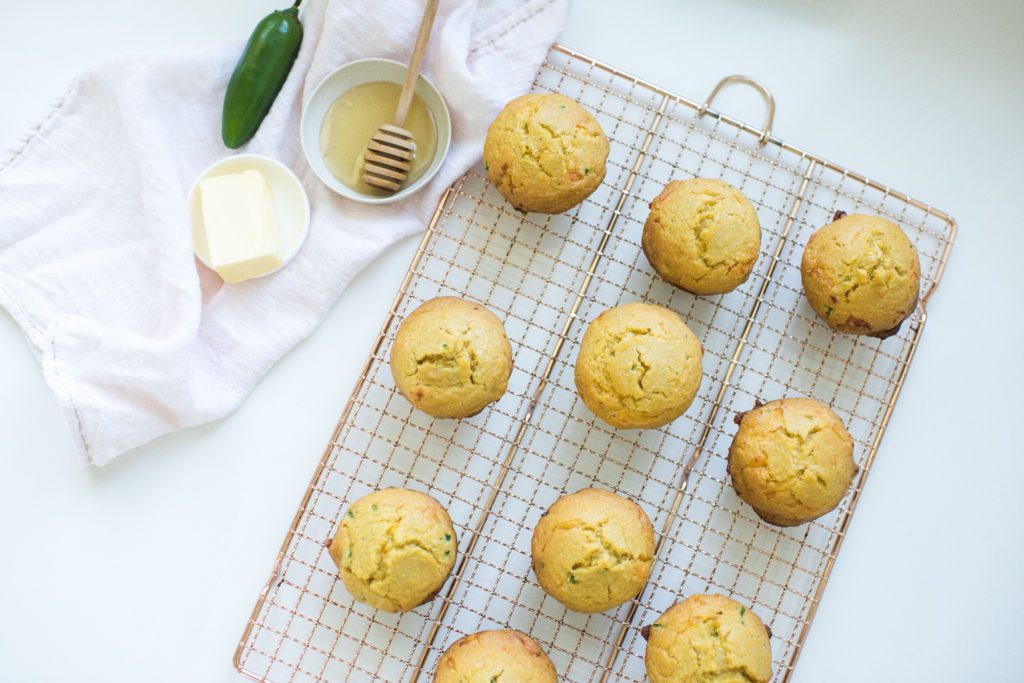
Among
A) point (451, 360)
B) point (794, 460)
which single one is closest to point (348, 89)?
point (451, 360)

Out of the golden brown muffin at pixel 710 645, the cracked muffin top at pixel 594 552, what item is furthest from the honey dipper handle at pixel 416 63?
the golden brown muffin at pixel 710 645

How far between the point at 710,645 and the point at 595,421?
29.8 inches

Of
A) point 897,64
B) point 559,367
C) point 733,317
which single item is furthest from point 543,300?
point 897,64

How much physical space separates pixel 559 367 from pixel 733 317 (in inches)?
23.5

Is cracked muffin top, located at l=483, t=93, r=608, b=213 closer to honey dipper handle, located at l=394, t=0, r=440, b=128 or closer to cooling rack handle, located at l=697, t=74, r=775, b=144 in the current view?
honey dipper handle, located at l=394, t=0, r=440, b=128

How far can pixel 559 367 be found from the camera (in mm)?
2711

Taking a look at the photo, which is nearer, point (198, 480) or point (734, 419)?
point (734, 419)

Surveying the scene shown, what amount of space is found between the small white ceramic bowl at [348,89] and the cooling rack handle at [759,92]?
0.86 m

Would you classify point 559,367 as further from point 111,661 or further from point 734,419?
point 111,661

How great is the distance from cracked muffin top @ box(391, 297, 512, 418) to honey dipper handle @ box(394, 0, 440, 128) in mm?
661

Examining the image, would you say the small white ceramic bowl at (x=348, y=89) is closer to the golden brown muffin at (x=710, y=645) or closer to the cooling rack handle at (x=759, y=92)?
the cooling rack handle at (x=759, y=92)

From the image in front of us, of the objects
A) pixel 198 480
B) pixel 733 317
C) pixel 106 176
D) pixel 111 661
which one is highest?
pixel 733 317

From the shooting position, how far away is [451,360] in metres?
2.37

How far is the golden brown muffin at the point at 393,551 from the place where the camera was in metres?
2.33
